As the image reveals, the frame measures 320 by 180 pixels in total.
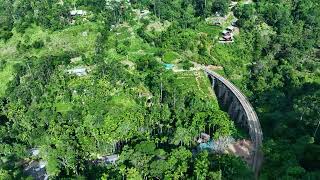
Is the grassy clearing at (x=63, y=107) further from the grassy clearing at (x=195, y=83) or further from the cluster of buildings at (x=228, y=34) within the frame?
the cluster of buildings at (x=228, y=34)

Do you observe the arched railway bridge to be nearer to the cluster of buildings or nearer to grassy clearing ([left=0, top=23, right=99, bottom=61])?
the cluster of buildings

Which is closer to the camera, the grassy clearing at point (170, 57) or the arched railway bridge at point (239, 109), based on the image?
the arched railway bridge at point (239, 109)

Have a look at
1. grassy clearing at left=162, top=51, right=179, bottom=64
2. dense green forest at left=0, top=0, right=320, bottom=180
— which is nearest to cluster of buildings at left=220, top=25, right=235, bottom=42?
dense green forest at left=0, top=0, right=320, bottom=180

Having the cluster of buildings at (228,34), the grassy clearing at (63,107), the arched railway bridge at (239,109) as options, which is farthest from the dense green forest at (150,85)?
the arched railway bridge at (239,109)

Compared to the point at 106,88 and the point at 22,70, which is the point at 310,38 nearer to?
the point at 106,88

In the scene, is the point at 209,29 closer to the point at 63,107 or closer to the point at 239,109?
the point at 239,109
